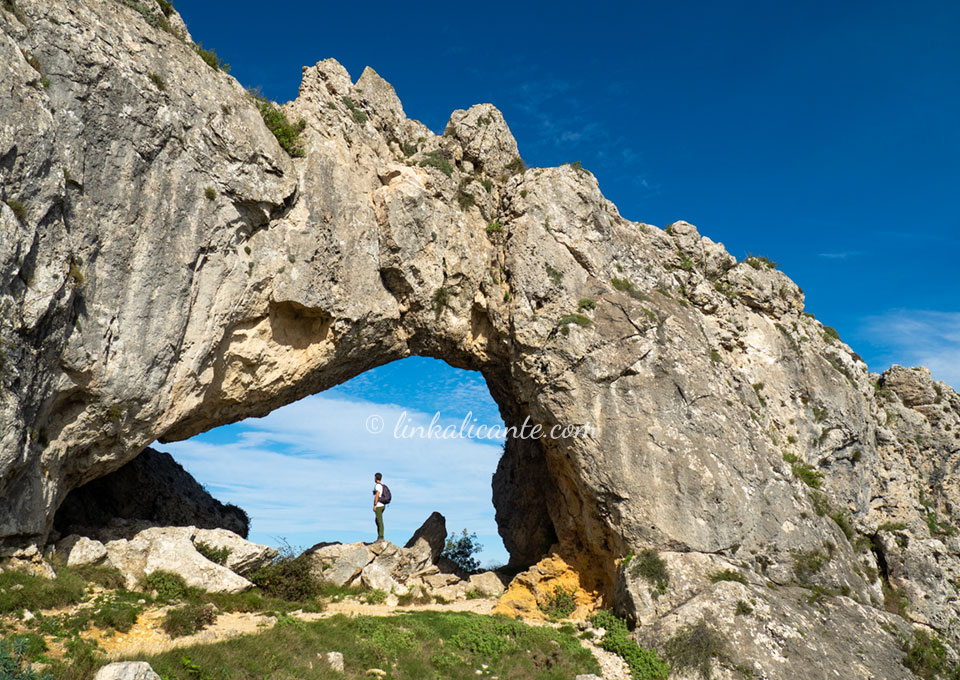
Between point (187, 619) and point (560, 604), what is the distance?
1134 centimetres

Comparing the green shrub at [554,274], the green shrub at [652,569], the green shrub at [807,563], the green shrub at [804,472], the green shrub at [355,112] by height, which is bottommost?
the green shrub at [652,569]

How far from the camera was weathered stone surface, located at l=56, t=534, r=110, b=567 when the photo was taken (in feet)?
49.7

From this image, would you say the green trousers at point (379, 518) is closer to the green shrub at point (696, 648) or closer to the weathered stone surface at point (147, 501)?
the weathered stone surface at point (147, 501)

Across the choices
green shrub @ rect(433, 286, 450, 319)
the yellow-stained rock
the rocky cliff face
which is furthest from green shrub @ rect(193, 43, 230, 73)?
the yellow-stained rock

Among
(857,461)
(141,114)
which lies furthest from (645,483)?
(141,114)

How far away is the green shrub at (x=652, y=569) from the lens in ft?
57.5

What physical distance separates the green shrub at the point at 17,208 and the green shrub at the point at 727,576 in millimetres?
19308

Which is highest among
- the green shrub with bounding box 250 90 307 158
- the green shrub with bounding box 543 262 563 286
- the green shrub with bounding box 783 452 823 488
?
the green shrub with bounding box 250 90 307 158

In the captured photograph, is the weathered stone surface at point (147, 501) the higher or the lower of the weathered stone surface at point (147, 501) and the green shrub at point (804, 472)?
the lower

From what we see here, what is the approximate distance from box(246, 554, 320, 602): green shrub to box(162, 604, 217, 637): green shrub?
3.66 metres

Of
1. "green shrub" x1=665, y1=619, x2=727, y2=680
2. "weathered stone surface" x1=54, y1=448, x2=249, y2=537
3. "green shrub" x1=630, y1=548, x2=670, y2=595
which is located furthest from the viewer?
"weathered stone surface" x1=54, y1=448, x2=249, y2=537

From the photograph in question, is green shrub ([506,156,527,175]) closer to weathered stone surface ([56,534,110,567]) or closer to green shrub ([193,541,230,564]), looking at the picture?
green shrub ([193,541,230,564])

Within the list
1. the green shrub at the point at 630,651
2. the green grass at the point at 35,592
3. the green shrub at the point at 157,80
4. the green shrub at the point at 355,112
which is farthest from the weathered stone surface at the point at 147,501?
the green shrub at the point at 355,112

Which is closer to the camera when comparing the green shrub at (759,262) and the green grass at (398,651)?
the green grass at (398,651)
